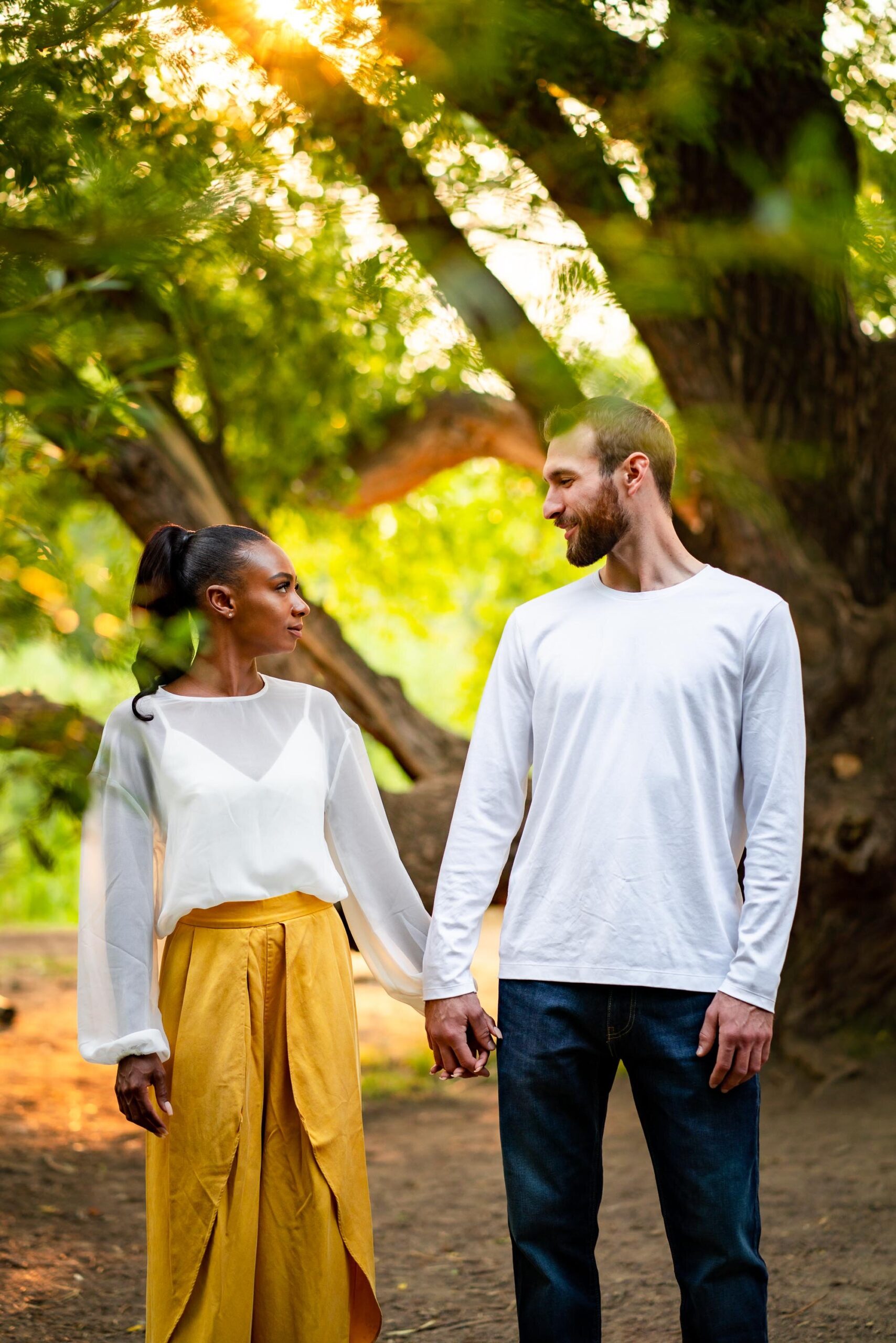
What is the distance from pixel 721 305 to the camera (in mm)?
4887

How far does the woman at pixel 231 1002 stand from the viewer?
2.41 m

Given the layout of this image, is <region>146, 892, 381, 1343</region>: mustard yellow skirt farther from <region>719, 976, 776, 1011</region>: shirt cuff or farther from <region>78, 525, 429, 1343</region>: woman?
<region>719, 976, 776, 1011</region>: shirt cuff

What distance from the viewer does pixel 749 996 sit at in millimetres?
2150

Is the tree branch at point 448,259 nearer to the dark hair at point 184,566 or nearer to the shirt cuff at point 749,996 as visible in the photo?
the dark hair at point 184,566

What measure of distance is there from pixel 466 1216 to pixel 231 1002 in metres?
2.31

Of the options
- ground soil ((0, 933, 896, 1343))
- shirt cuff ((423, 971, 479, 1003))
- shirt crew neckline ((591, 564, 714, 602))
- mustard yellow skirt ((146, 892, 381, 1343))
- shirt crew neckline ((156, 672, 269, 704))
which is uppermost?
shirt crew neckline ((591, 564, 714, 602))

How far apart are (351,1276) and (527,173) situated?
2118 millimetres

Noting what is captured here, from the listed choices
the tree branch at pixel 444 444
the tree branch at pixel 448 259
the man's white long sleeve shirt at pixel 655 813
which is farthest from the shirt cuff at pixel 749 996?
the tree branch at pixel 444 444

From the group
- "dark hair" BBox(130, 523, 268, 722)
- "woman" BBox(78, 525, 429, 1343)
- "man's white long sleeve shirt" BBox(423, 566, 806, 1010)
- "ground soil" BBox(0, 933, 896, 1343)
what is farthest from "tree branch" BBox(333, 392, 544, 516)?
"man's white long sleeve shirt" BBox(423, 566, 806, 1010)

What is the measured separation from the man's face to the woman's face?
600 mm

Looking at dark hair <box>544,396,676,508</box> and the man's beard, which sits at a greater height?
dark hair <box>544,396,676,508</box>

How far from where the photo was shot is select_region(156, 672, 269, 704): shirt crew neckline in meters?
2.59

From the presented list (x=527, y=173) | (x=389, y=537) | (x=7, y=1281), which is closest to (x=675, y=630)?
(x=527, y=173)

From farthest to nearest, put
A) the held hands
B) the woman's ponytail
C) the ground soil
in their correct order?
1. the ground soil
2. the woman's ponytail
3. the held hands
